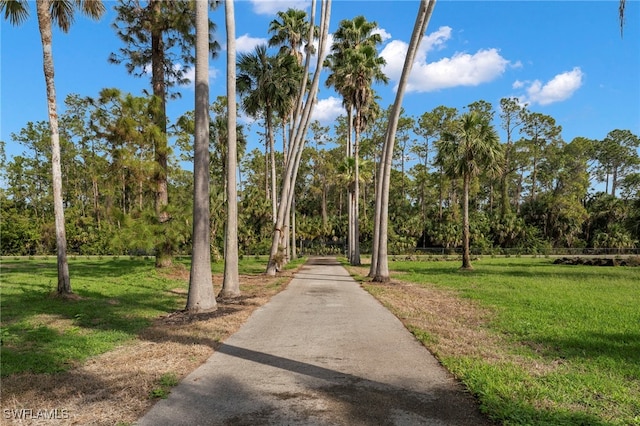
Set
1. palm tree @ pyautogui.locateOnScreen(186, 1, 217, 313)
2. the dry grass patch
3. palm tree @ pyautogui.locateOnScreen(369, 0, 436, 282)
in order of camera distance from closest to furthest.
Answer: the dry grass patch → palm tree @ pyautogui.locateOnScreen(186, 1, 217, 313) → palm tree @ pyautogui.locateOnScreen(369, 0, 436, 282)

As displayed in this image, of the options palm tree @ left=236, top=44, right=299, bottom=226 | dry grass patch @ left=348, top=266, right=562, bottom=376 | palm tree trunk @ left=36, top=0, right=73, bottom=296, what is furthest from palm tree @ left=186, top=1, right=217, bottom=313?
palm tree @ left=236, top=44, right=299, bottom=226

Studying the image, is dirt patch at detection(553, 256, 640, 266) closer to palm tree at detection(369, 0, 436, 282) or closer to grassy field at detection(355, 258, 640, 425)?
grassy field at detection(355, 258, 640, 425)

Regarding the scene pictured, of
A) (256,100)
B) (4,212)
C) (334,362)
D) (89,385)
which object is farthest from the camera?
(4,212)

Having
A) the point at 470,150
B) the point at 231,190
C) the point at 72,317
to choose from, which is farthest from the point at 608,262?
the point at 72,317

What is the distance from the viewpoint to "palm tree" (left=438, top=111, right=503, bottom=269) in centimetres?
2608

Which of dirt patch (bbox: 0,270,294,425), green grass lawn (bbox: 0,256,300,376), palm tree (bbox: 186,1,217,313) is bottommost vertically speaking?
green grass lawn (bbox: 0,256,300,376)

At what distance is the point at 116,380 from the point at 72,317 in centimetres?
572

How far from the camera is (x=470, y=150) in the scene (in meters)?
26.4

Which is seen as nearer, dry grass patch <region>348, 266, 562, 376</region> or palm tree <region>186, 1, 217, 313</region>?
dry grass patch <region>348, 266, 562, 376</region>

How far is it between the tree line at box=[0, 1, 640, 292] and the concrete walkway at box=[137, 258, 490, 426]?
263 inches

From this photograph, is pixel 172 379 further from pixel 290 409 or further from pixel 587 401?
pixel 587 401

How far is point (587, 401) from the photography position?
4.20m

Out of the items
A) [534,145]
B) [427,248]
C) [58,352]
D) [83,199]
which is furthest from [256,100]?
[534,145]

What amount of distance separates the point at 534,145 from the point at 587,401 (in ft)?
198
